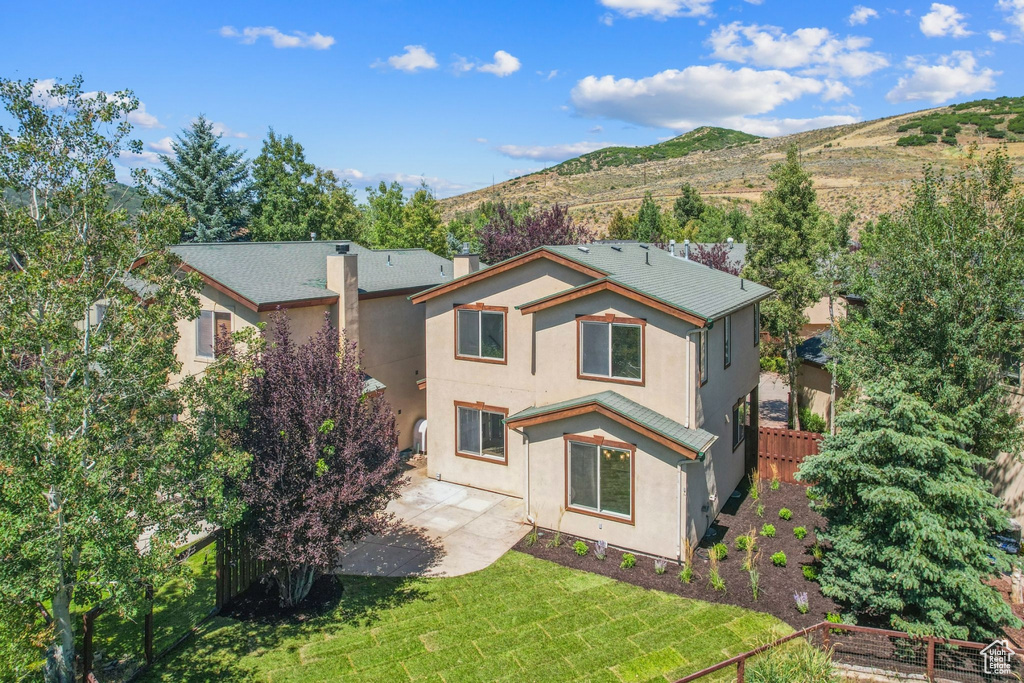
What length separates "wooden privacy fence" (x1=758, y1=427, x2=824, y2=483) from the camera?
711 inches

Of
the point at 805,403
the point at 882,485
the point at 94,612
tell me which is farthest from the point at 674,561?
the point at 805,403

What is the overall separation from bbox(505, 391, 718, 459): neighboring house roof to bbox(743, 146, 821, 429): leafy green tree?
8.74m

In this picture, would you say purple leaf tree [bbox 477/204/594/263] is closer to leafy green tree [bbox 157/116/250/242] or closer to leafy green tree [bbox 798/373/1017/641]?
leafy green tree [bbox 157/116/250/242]

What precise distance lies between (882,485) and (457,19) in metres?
23.6

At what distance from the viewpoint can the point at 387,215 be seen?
4672 cm

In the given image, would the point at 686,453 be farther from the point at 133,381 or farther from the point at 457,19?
the point at 457,19

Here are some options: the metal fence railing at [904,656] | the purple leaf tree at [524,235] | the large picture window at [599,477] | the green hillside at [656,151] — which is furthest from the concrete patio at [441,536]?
the green hillside at [656,151]

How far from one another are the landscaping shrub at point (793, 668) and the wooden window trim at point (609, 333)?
6547mm

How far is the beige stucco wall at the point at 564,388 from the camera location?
13.5 meters

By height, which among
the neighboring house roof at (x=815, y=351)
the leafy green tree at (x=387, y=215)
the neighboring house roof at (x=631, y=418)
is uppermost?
the leafy green tree at (x=387, y=215)

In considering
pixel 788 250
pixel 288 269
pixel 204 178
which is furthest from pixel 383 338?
pixel 204 178

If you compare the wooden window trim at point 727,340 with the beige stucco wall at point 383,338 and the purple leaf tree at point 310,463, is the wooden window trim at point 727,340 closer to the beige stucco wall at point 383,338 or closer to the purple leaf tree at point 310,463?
the purple leaf tree at point 310,463

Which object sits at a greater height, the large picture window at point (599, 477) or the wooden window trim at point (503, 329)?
the wooden window trim at point (503, 329)

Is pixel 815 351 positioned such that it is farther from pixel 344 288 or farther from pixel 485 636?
pixel 485 636
